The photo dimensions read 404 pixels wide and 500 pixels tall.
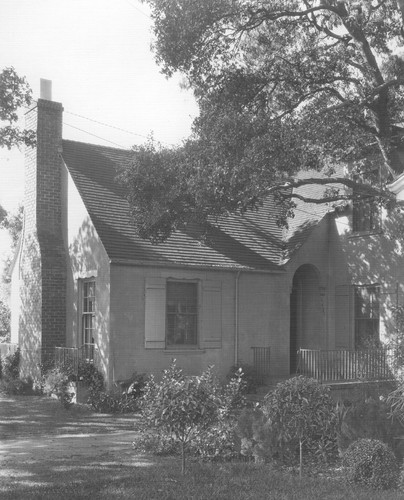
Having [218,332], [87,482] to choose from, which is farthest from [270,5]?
[87,482]

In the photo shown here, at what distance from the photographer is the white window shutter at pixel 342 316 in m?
20.3

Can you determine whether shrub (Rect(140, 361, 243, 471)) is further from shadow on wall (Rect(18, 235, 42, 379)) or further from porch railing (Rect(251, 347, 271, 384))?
shadow on wall (Rect(18, 235, 42, 379))

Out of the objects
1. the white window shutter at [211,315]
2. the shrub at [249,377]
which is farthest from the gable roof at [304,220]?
the shrub at [249,377]

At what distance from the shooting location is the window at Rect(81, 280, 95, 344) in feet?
60.7

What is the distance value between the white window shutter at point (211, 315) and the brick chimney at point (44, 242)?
13.4 feet

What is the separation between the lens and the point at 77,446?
446 inches

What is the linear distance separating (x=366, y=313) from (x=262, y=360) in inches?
132

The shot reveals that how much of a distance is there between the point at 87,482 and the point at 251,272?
1168 centimetres

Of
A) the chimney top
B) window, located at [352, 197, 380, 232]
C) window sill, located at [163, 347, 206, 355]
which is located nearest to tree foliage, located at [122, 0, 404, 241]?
window, located at [352, 197, 380, 232]

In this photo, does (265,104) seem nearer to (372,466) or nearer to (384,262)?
(384,262)

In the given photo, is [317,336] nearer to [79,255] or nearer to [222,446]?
[79,255]

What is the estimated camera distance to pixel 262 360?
770 inches

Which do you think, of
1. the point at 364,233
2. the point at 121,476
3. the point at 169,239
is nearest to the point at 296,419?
the point at 121,476

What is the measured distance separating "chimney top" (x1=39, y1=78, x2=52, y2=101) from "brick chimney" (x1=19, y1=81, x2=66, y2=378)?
0.35m
